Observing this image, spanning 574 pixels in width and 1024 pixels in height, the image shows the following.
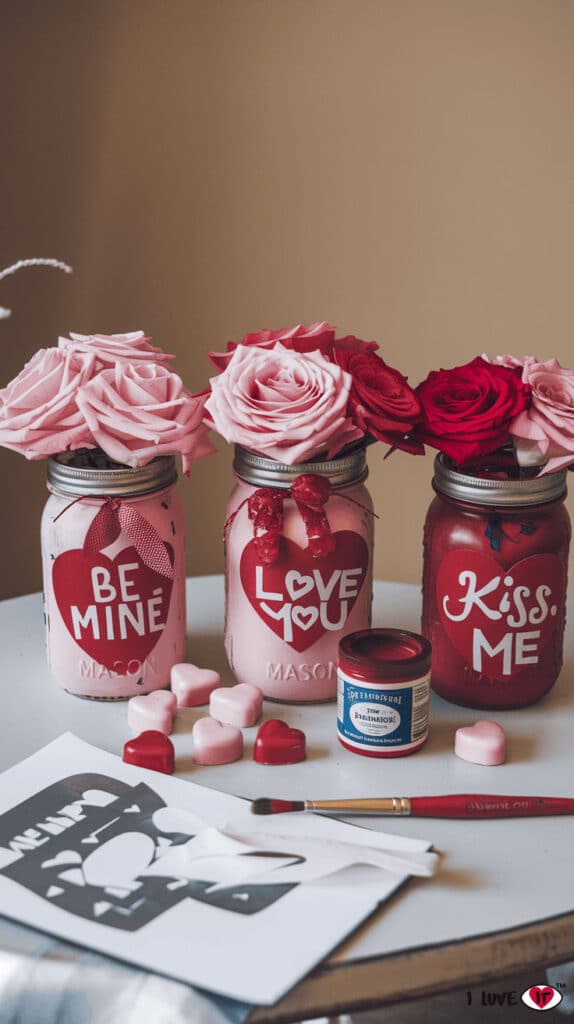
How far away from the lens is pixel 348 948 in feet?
2.50

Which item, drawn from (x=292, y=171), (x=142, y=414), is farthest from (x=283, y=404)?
(x=292, y=171)

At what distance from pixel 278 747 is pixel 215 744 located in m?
0.06

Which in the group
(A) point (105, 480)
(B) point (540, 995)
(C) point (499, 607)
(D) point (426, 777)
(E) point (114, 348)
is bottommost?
(B) point (540, 995)

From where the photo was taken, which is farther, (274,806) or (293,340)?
(293,340)

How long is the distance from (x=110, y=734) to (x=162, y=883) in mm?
259

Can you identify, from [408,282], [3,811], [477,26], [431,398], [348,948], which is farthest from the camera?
[408,282]

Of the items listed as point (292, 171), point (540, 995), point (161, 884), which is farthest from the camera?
point (292, 171)

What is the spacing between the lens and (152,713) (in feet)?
3.48

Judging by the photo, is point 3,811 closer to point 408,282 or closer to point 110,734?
point 110,734

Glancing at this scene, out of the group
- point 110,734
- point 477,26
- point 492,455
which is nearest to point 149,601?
point 110,734

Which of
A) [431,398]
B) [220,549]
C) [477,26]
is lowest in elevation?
[220,549]

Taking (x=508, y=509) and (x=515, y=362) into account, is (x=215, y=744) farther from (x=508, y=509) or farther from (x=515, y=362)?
(x=515, y=362)

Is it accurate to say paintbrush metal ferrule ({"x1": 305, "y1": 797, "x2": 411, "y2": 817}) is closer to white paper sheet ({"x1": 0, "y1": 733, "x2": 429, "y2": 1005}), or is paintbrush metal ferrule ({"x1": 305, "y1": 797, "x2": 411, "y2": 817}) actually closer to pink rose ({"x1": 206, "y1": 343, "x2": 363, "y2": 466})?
white paper sheet ({"x1": 0, "y1": 733, "x2": 429, "y2": 1005})

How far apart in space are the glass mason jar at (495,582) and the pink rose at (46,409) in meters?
0.35
